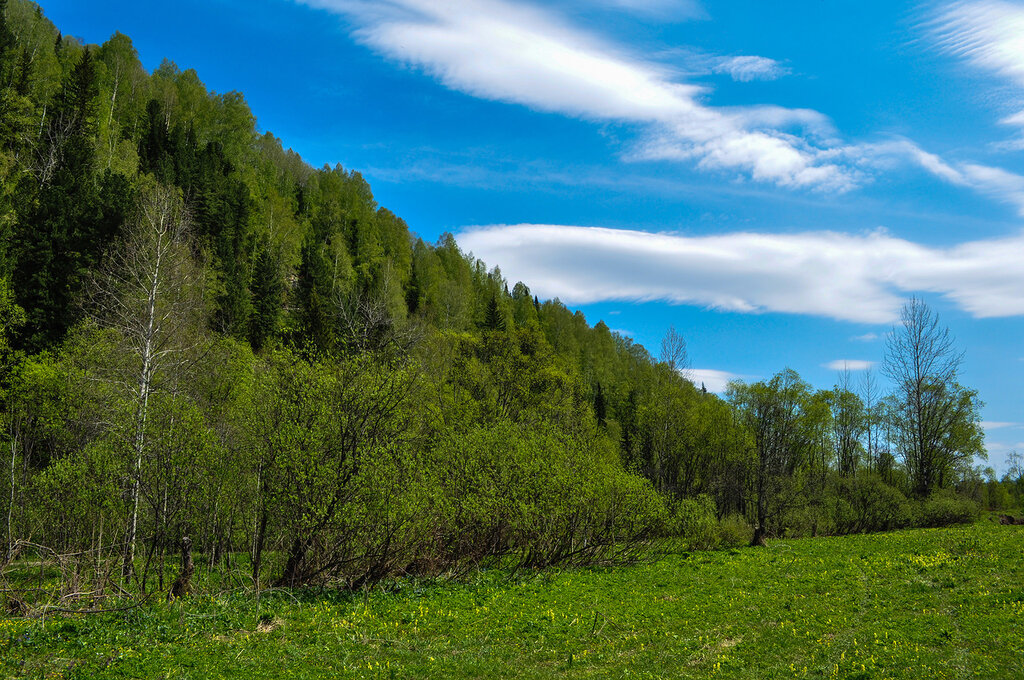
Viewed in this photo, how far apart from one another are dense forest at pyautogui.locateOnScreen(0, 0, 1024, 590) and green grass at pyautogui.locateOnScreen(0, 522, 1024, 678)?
249 centimetres

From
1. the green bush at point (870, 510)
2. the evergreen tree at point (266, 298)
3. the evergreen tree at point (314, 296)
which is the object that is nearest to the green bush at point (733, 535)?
the green bush at point (870, 510)

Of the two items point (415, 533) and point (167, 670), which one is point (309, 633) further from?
point (415, 533)

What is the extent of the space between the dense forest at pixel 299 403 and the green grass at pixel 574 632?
98.0 inches

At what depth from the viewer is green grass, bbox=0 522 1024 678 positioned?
34.8 feet

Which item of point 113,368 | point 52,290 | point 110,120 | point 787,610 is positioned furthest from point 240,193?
point 787,610

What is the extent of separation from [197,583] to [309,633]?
14.4ft

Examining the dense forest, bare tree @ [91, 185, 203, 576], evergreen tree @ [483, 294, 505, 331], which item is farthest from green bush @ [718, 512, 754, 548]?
evergreen tree @ [483, 294, 505, 331]

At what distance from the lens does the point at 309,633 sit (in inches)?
518

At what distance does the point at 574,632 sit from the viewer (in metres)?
14.3

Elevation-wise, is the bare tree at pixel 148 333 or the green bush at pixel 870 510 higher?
the bare tree at pixel 148 333

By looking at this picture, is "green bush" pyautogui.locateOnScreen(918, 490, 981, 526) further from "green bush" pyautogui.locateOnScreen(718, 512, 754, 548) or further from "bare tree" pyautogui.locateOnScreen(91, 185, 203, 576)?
"bare tree" pyautogui.locateOnScreen(91, 185, 203, 576)

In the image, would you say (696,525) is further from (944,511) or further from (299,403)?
(944,511)

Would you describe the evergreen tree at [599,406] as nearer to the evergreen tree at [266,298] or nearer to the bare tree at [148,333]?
the evergreen tree at [266,298]

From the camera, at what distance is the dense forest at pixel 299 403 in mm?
18172
